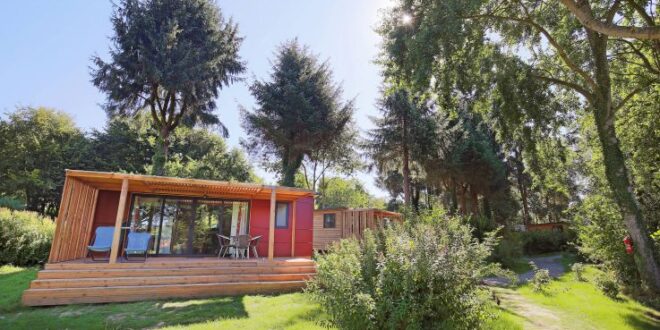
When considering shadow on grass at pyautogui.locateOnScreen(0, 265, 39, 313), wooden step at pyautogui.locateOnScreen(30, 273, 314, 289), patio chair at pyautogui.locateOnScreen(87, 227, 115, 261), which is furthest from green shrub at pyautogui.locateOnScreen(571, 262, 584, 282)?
shadow on grass at pyautogui.locateOnScreen(0, 265, 39, 313)

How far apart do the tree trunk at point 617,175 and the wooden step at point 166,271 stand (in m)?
7.78

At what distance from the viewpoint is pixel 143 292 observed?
7172 mm

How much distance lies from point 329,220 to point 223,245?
24.9 ft

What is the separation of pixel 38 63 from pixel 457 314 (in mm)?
17637

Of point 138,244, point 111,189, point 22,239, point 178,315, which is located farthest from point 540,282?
point 22,239

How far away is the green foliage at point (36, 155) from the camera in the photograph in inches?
862

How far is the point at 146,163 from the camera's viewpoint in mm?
25500

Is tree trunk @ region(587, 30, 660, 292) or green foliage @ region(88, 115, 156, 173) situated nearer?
tree trunk @ region(587, 30, 660, 292)

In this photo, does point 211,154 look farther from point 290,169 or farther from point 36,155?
point 36,155

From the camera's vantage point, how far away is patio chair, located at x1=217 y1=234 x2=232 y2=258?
10.3 m

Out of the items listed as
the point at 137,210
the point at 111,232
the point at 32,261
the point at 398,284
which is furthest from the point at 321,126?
the point at 398,284

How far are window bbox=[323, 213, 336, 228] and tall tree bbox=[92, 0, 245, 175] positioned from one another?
27.4ft

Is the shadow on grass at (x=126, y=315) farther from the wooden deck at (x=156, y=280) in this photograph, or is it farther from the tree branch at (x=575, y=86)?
the tree branch at (x=575, y=86)

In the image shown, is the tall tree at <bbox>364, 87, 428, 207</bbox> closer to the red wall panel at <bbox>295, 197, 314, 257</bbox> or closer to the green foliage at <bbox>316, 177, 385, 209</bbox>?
the red wall panel at <bbox>295, 197, 314, 257</bbox>
